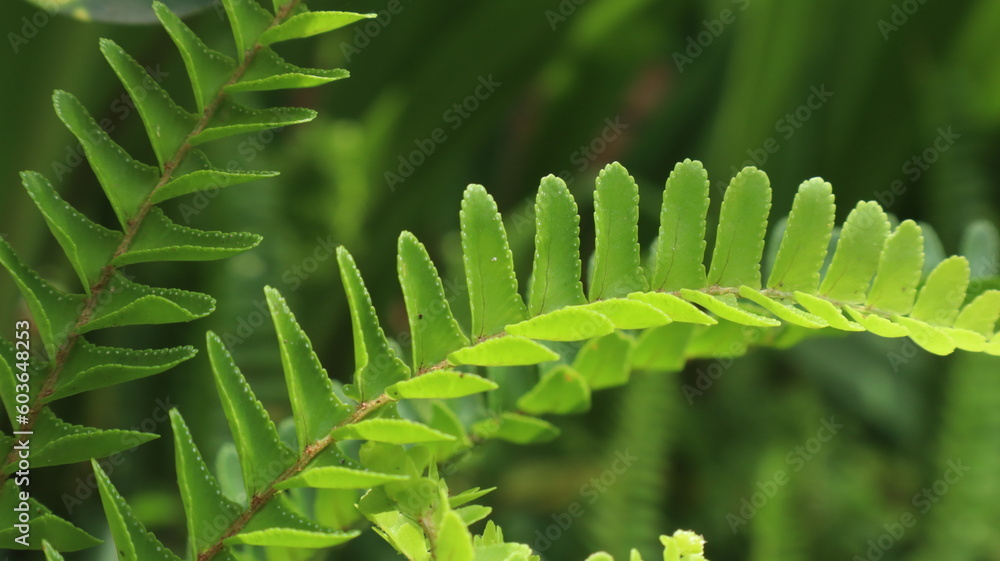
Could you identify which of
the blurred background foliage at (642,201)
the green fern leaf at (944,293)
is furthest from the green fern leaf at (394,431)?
the blurred background foliage at (642,201)

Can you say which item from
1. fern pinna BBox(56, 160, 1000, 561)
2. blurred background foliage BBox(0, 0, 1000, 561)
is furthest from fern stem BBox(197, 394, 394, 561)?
blurred background foliage BBox(0, 0, 1000, 561)

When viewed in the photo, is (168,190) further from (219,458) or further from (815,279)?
(815,279)

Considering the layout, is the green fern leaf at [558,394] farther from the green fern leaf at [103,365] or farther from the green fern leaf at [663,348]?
the green fern leaf at [103,365]

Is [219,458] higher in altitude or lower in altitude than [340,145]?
lower

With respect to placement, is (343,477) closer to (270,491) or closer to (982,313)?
(270,491)

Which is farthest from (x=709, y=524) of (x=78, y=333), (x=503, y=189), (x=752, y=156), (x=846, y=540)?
(x=78, y=333)

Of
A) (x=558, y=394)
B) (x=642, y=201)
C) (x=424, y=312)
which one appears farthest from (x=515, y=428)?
(x=642, y=201)

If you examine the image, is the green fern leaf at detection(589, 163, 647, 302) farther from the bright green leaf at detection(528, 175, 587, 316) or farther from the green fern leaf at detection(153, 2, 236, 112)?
the green fern leaf at detection(153, 2, 236, 112)
